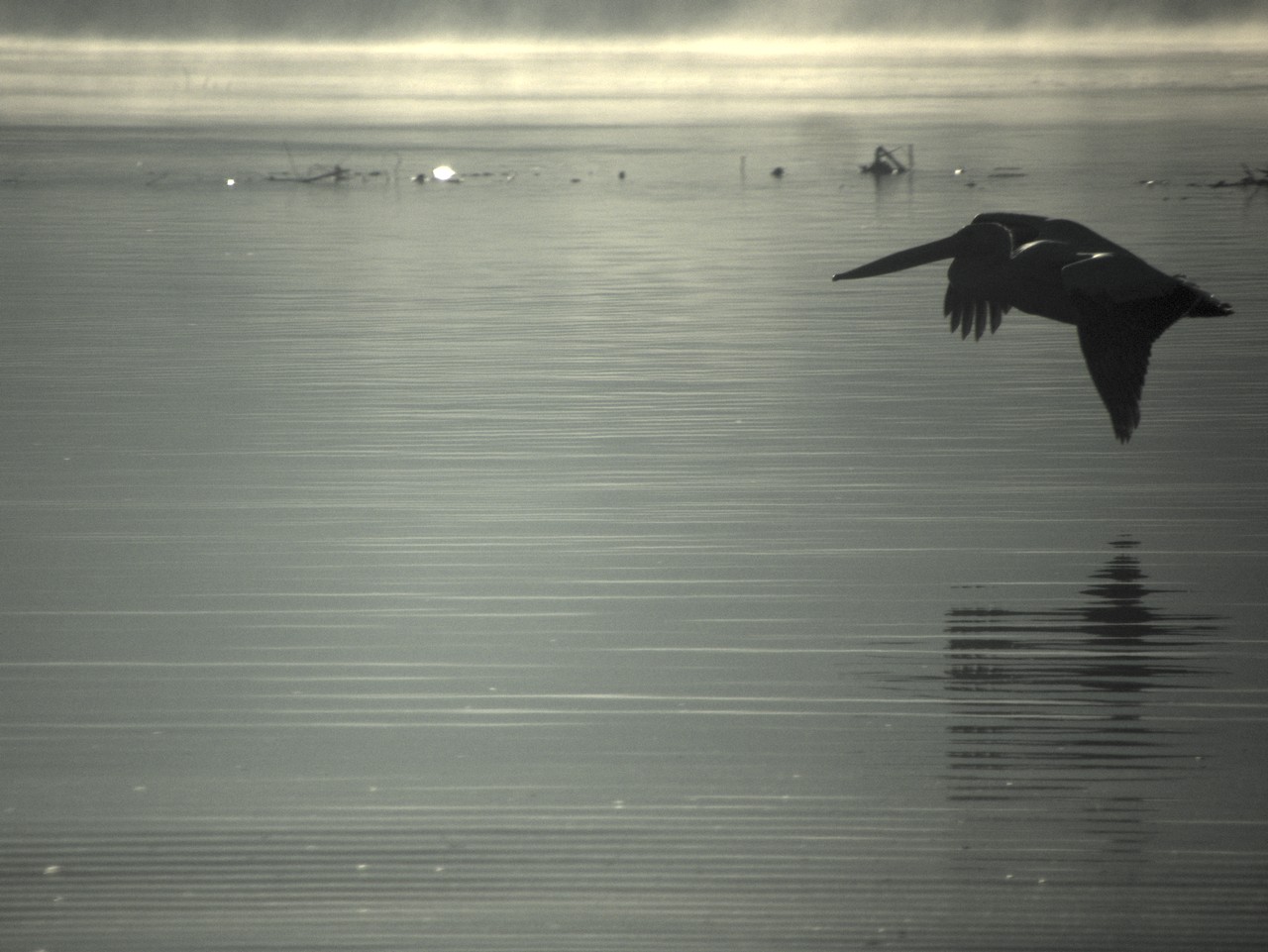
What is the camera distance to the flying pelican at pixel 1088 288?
8734 mm

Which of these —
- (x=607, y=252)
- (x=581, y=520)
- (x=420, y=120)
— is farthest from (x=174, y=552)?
(x=420, y=120)

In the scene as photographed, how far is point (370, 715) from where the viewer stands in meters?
6.36

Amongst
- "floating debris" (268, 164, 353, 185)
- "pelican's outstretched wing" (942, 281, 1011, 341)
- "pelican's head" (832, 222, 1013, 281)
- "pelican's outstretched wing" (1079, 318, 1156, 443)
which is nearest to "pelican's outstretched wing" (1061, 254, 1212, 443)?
"pelican's outstretched wing" (1079, 318, 1156, 443)

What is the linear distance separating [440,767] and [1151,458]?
5.55 meters

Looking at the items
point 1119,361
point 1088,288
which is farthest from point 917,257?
point 1119,361

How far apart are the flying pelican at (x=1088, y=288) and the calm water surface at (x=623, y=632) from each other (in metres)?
0.68

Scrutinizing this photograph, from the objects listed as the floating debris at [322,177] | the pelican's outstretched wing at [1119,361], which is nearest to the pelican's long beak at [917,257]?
the pelican's outstretched wing at [1119,361]

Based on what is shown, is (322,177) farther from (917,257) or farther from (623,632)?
(623,632)

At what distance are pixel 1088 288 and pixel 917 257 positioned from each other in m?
1.04

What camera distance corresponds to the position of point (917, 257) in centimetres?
956

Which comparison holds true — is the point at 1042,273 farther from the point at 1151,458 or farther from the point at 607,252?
the point at 607,252

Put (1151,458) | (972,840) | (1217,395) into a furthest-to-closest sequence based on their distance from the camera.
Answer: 1. (1217,395)
2. (1151,458)
3. (972,840)

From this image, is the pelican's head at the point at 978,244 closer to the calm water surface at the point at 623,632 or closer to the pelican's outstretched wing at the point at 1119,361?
the pelican's outstretched wing at the point at 1119,361

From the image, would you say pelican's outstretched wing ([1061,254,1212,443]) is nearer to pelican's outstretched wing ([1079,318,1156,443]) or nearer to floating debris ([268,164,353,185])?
pelican's outstretched wing ([1079,318,1156,443])
